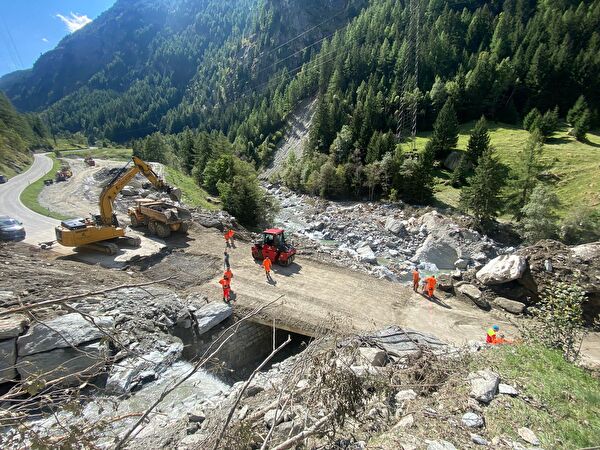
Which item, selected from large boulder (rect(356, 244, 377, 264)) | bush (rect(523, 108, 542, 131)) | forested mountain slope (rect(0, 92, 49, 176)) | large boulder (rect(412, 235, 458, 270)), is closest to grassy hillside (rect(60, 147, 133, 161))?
forested mountain slope (rect(0, 92, 49, 176))

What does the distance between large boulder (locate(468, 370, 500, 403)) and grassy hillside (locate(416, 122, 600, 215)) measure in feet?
94.1

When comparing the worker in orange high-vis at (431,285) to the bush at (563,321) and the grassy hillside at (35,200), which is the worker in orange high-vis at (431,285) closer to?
the bush at (563,321)

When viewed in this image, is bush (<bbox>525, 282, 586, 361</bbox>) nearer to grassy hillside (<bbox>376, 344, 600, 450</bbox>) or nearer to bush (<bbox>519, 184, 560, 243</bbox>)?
grassy hillside (<bbox>376, 344, 600, 450</bbox>)

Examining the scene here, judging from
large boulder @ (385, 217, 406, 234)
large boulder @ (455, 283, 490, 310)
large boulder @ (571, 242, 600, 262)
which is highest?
large boulder @ (571, 242, 600, 262)

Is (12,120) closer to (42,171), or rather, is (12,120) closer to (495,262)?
(42,171)

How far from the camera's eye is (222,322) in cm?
1193

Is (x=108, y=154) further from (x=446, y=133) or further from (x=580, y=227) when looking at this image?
(x=580, y=227)

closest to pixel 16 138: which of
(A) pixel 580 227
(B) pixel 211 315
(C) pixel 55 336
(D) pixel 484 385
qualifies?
(C) pixel 55 336

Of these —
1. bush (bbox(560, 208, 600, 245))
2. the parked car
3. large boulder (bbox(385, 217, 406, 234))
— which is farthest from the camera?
large boulder (bbox(385, 217, 406, 234))

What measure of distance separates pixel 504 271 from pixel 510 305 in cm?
167

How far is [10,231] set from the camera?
17.1 m

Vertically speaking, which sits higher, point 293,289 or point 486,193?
Result: point 293,289

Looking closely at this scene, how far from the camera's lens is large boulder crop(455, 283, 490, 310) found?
13531 millimetres

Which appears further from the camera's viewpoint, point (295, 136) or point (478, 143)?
point (295, 136)
